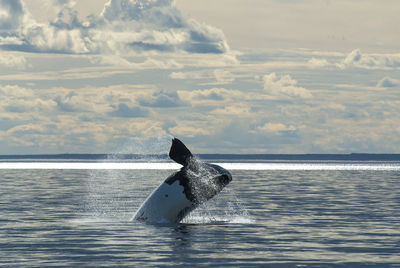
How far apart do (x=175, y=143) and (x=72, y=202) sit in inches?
744

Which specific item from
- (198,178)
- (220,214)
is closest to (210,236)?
(198,178)

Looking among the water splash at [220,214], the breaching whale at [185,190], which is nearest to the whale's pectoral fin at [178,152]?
the breaching whale at [185,190]

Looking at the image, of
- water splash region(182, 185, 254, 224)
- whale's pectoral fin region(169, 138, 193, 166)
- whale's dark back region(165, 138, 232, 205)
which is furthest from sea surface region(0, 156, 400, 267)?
whale's pectoral fin region(169, 138, 193, 166)

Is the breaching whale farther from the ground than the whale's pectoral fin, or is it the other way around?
the whale's pectoral fin

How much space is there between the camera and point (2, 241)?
25.1 meters

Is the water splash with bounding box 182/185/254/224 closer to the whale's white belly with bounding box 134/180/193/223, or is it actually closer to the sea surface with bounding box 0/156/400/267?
the sea surface with bounding box 0/156/400/267

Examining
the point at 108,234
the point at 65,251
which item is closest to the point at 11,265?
the point at 65,251

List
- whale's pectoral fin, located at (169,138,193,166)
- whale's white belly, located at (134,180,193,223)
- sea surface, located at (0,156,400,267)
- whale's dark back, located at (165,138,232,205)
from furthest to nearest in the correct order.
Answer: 1. whale's white belly, located at (134,180,193,223)
2. whale's dark back, located at (165,138,232,205)
3. whale's pectoral fin, located at (169,138,193,166)
4. sea surface, located at (0,156,400,267)

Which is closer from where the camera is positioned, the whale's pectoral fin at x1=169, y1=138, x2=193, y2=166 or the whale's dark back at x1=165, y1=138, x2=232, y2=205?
the whale's pectoral fin at x1=169, y1=138, x2=193, y2=166

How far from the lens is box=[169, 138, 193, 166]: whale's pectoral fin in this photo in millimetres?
27475

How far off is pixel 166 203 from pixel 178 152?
3061mm

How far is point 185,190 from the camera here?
29578 millimetres

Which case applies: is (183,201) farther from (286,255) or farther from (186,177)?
(286,255)

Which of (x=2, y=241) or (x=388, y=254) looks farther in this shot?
(x=2, y=241)
